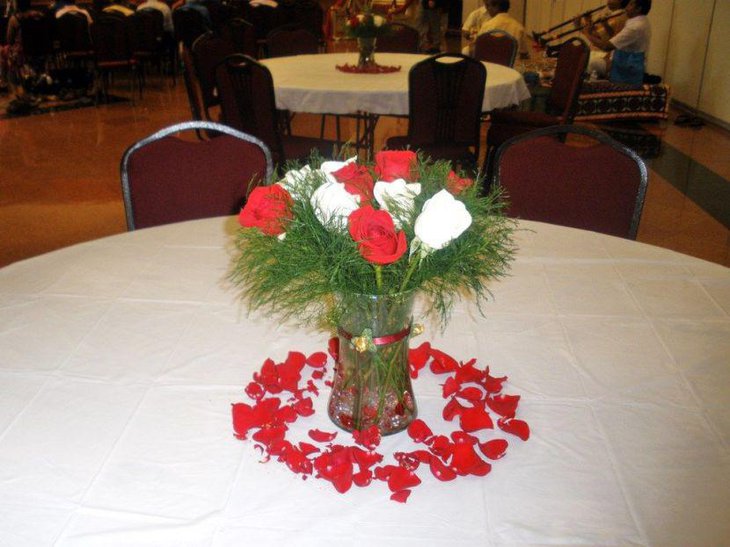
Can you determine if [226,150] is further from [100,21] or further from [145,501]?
[100,21]

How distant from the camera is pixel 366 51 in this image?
4395mm

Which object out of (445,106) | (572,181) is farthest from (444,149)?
(572,181)

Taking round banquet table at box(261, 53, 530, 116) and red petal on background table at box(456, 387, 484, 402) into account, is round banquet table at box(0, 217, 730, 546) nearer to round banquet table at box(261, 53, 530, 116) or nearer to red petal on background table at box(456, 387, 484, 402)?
red petal on background table at box(456, 387, 484, 402)

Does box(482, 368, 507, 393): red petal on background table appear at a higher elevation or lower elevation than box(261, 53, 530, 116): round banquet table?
lower

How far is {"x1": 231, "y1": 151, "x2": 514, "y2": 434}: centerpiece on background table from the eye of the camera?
2.90 feet

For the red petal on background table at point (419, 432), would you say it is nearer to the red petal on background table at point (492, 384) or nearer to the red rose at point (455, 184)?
the red petal on background table at point (492, 384)

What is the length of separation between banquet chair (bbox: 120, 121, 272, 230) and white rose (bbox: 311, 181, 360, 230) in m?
1.28

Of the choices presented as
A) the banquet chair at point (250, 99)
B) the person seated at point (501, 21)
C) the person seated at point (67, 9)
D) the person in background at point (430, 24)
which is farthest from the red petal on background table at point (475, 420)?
the person in background at point (430, 24)

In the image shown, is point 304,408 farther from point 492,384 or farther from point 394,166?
point 394,166

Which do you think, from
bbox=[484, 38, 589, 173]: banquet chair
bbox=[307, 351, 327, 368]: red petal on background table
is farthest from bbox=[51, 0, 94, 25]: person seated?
bbox=[307, 351, 327, 368]: red petal on background table

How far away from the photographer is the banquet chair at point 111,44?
7.74m

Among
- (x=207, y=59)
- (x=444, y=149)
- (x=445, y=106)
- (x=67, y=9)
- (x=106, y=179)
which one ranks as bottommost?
(x=106, y=179)

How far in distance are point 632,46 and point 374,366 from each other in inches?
260

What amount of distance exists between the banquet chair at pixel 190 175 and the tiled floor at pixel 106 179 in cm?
181
